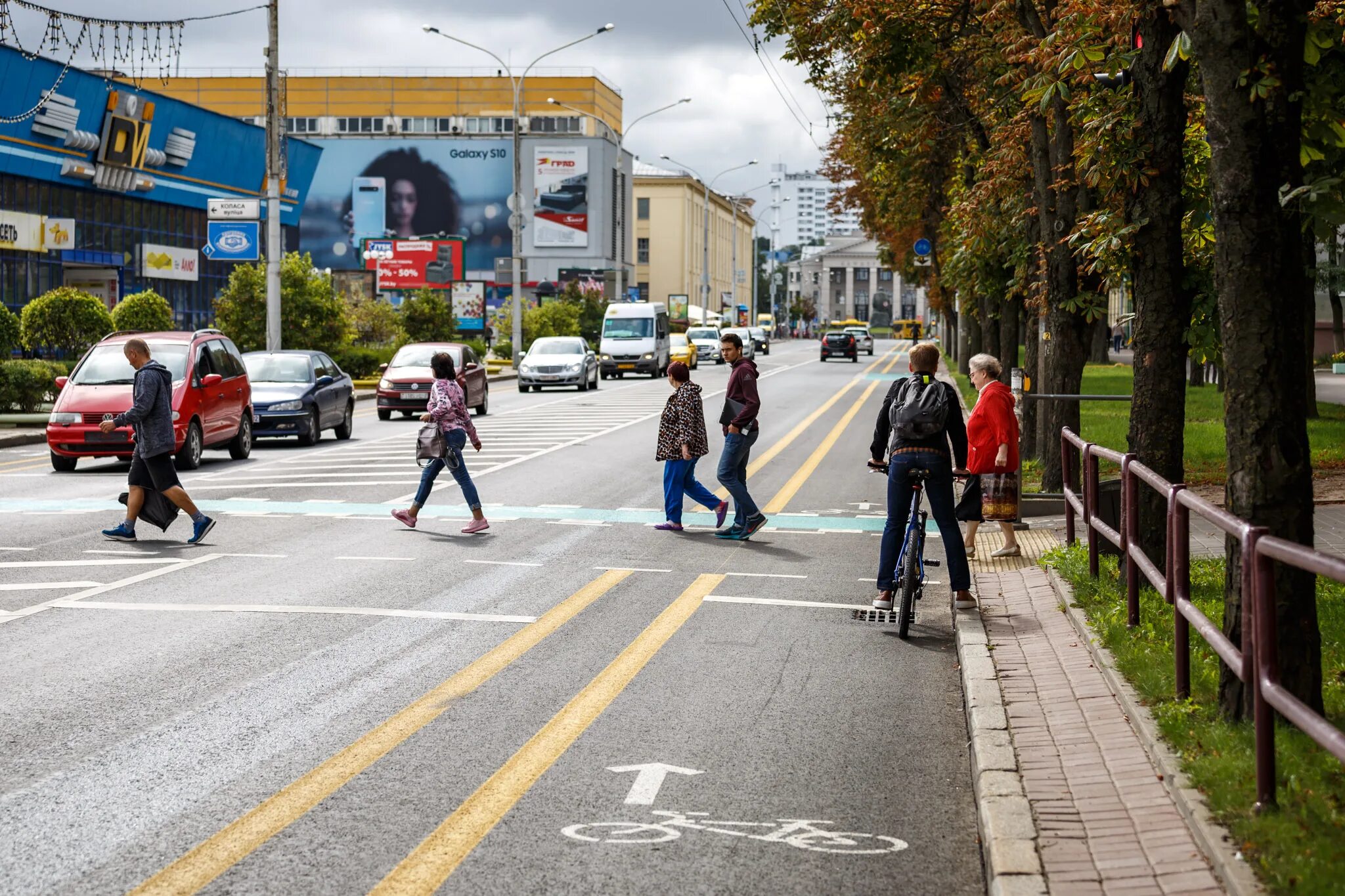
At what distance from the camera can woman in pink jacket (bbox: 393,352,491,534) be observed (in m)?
14.8

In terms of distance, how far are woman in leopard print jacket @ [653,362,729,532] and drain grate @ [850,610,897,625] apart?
4383 mm

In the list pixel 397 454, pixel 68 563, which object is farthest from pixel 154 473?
pixel 397 454

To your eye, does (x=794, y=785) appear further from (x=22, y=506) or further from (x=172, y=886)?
(x=22, y=506)

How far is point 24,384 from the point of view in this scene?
30234 mm

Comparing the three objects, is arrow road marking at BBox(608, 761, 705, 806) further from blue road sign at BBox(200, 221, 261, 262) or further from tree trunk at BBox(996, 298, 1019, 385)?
blue road sign at BBox(200, 221, 261, 262)

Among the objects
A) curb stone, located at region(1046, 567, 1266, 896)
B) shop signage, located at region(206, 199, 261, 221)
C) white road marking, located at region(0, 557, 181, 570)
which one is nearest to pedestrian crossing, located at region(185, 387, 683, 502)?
white road marking, located at region(0, 557, 181, 570)

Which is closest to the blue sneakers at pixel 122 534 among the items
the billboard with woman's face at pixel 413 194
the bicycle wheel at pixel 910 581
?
the bicycle wheel at pixel 910 581

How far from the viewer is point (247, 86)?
134250mm

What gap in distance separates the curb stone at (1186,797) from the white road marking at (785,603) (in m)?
2.57

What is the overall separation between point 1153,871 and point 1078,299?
12.2 m

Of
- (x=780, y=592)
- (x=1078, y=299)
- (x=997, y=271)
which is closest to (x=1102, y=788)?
(x=780, y=592)

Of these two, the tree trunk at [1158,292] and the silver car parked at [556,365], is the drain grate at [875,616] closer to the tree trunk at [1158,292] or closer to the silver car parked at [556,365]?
the tree trunk at [1158,292]

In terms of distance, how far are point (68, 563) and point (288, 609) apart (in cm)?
296

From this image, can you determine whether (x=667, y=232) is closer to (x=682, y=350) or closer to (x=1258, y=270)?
(x=682, y=350)
